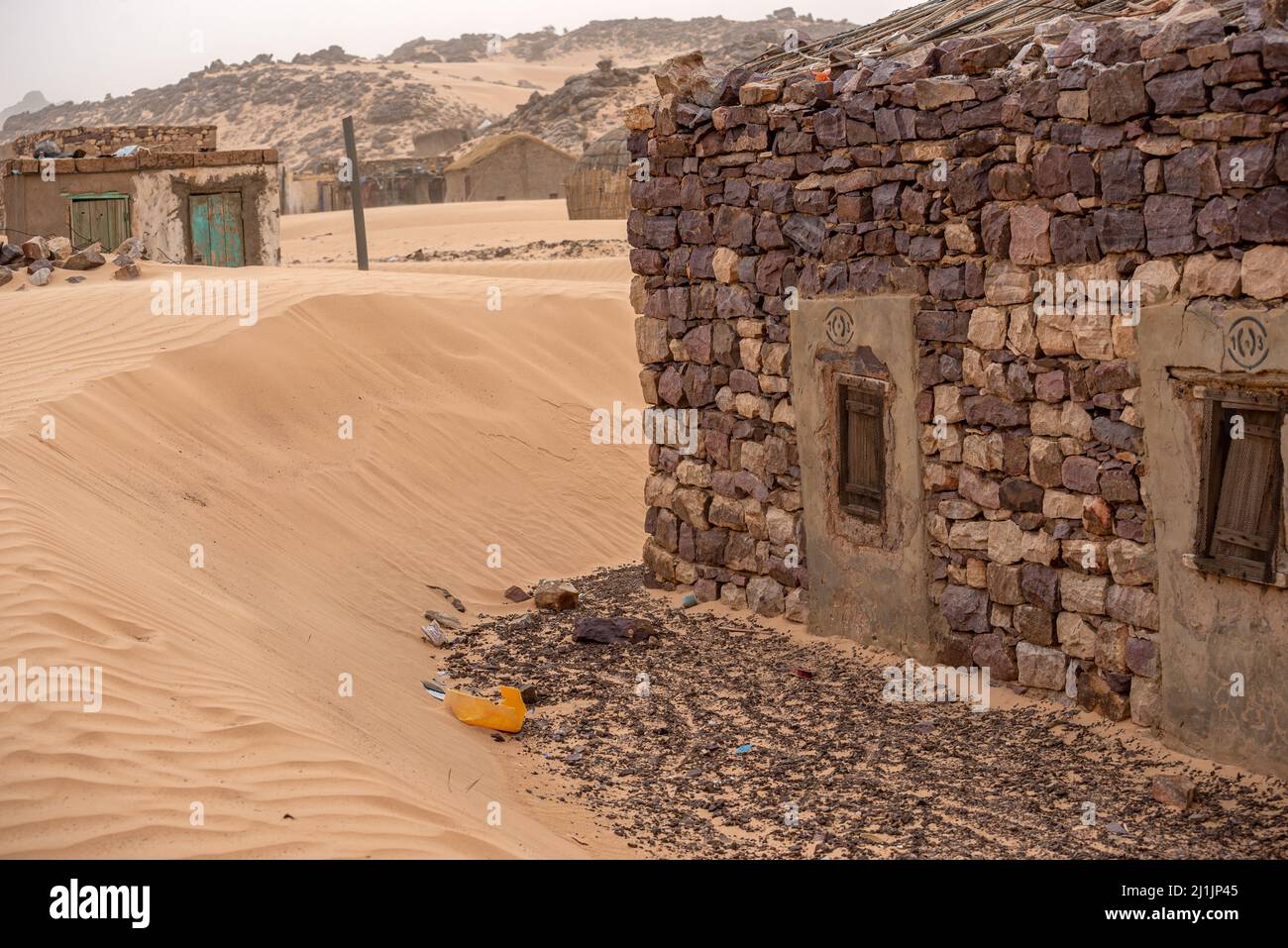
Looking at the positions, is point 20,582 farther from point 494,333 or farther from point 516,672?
point 494,333

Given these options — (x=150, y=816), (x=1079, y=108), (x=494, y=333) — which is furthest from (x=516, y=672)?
(x=494, y=333)

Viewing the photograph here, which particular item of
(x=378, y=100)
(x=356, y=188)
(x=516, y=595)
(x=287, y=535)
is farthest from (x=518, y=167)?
(x=287, y=535)

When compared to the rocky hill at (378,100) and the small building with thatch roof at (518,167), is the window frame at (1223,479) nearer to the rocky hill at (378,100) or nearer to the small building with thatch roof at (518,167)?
the small building with thatch roof at (518,167)

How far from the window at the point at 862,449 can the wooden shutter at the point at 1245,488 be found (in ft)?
7.55

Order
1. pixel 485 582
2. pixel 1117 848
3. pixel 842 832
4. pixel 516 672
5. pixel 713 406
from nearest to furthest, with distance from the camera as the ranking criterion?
pixel 1117 848 → pixel 842 832 → pixel 516 672 → pixel 713 406 → pixel 485 582

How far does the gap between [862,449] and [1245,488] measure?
8.83 ft

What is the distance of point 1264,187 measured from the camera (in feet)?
19.7

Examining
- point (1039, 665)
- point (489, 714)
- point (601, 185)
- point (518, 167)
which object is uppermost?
point (518, 167)

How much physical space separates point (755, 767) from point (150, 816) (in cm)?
331

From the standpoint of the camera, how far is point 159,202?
2036 cm

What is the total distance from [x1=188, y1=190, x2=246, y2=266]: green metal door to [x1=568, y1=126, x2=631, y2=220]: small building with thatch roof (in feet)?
39.7

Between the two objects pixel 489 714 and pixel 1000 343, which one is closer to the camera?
pixel 1000 343

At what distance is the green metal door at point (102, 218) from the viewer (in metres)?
20.3

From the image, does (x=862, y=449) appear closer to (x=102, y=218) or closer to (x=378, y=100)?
(x=102, y=218)
